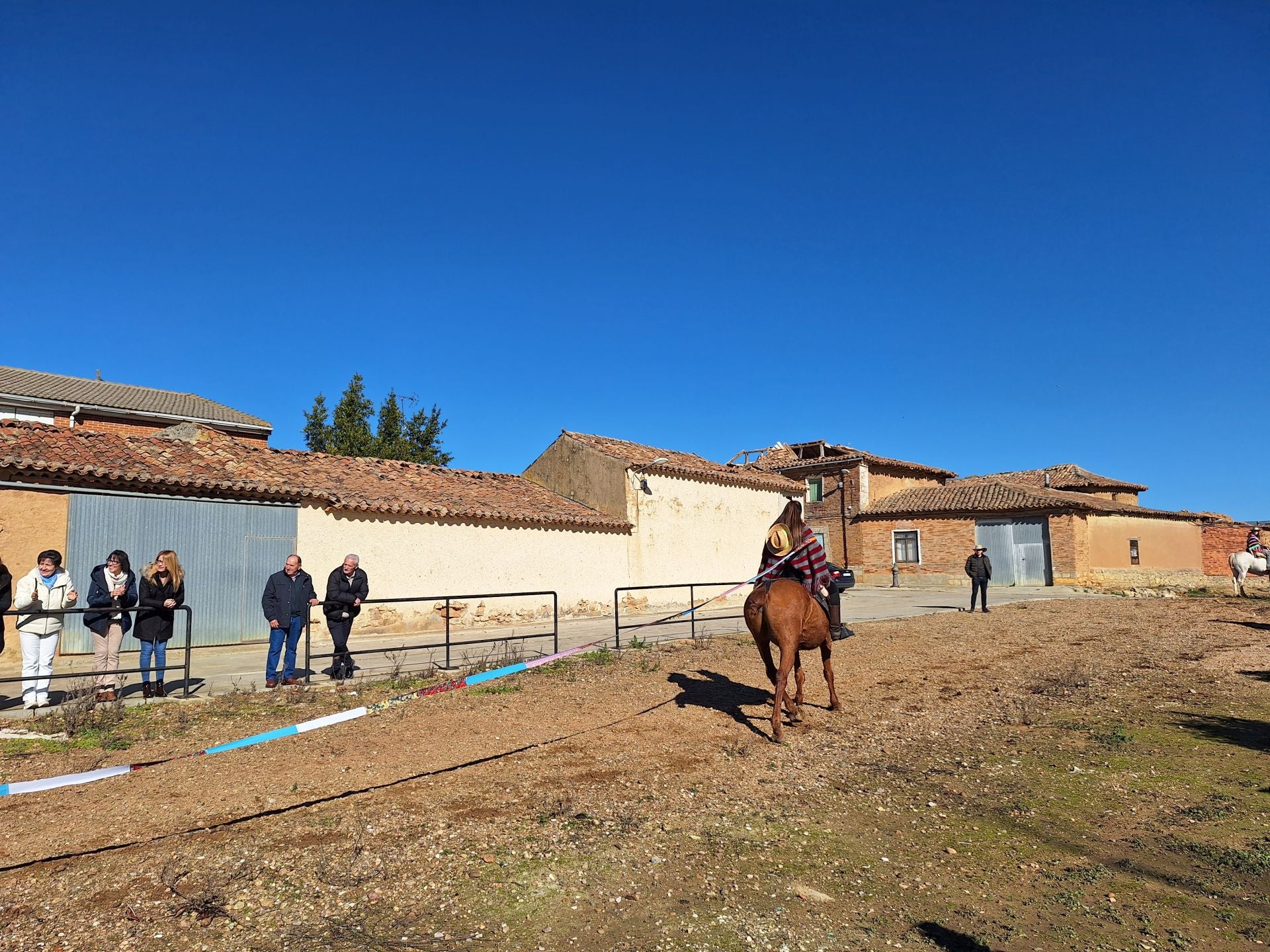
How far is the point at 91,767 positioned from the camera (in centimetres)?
608

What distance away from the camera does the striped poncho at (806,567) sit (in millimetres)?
7383

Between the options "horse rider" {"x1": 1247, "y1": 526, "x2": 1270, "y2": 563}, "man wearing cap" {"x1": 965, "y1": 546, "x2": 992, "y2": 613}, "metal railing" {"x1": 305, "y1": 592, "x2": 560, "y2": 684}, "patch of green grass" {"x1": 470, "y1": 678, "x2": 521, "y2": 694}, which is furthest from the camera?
"horse rider" {"x1": 1247, "y1": 526, "x2": 1270, "y2": 563}

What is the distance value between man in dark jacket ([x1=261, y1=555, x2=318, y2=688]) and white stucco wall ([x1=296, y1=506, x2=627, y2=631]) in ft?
20.7

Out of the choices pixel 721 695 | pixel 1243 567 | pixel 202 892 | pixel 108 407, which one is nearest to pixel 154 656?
pixel 202 892

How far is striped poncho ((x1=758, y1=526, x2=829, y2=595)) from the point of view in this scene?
24.2 ft

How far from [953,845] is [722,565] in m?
20.3

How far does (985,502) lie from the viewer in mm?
32531

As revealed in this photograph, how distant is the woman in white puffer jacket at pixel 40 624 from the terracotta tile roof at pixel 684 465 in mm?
15040

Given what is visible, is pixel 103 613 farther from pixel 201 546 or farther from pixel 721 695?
pixel 721 695

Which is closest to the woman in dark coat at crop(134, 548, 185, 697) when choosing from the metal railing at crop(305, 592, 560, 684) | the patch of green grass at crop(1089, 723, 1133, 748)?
the metal railing at crop(305, 592, 560, 684)

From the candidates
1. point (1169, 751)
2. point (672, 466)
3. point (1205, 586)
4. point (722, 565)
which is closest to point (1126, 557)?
point (1205, 586)

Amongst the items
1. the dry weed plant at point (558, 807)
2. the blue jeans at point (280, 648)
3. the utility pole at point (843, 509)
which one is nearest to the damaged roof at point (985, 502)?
the utility pole at point (843, 509)

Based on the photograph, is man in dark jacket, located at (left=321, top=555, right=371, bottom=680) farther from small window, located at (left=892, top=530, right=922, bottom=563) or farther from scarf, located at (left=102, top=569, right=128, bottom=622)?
small window, located at (left=892, top=530, right=922, bottom=563)

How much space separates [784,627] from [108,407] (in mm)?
26326
